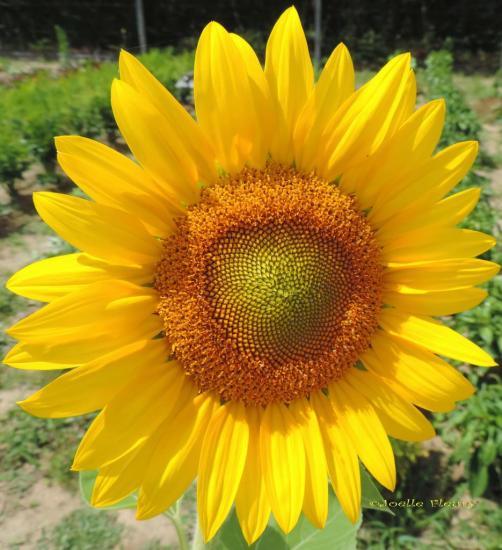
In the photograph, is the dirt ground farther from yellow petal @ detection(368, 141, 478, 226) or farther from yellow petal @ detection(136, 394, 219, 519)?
yellow petal @ detection(368, 141, 478, 226)

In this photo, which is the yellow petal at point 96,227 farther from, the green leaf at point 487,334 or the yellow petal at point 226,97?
the green leaf at point 487,334

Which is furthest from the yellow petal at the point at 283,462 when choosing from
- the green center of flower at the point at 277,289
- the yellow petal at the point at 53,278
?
the yellow petal at the point at 53,278

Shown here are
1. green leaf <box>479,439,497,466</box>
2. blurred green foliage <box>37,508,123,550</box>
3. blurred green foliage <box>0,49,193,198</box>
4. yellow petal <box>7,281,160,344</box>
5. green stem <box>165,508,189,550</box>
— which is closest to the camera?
yellow petal <box>7,281,160,344</box>

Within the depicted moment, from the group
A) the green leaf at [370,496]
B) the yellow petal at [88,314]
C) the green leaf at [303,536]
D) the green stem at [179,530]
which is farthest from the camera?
the green stem at [179,530]

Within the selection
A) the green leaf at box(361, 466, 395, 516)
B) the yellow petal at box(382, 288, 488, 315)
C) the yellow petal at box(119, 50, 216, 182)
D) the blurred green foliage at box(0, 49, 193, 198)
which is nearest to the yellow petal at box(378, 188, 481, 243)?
the yellow petal at box(382, 288, 488, 315)

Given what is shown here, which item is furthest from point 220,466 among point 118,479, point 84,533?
point 84,533

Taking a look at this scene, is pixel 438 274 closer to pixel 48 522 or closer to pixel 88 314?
pixel 88 314
